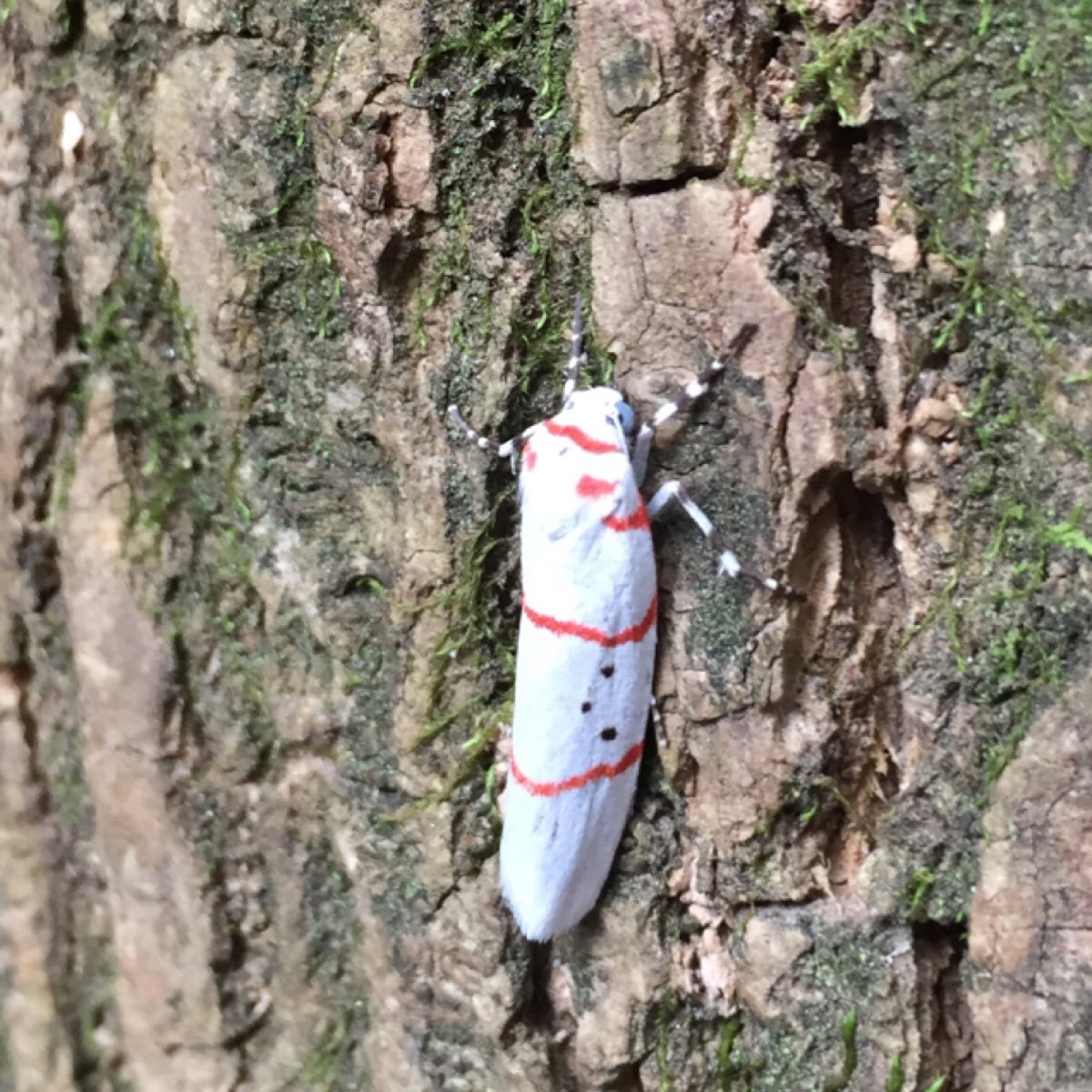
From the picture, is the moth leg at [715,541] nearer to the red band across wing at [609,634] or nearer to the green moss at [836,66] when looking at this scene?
the red band across wing at [609,634]

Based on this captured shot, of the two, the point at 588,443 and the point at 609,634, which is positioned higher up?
the point at 588,443

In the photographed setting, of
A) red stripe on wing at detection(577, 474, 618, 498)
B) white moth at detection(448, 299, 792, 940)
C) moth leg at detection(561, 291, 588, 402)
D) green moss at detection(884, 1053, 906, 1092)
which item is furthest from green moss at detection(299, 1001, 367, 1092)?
moth leg at detection(561, 291, 588, 402)

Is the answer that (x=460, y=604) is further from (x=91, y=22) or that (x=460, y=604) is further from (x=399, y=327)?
(x=91, y=22)

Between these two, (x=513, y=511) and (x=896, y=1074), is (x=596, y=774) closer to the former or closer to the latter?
(x=513, y=511)

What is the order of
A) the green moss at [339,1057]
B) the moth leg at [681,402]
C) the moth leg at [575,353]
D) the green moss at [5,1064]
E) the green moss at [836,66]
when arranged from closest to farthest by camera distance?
1. the green moss at [836,66]
2. the moth leg at [681,402]
3. the moth leg at [575,353]
4. the green moss at [339,1057]
5. the green moss at [5,1064]

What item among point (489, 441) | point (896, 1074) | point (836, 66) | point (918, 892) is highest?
point (836, 66)

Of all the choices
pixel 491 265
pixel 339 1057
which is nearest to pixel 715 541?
pixel 491 265

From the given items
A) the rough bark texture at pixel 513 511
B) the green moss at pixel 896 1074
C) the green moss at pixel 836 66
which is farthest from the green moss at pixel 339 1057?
the green moss at pixel 836 66
